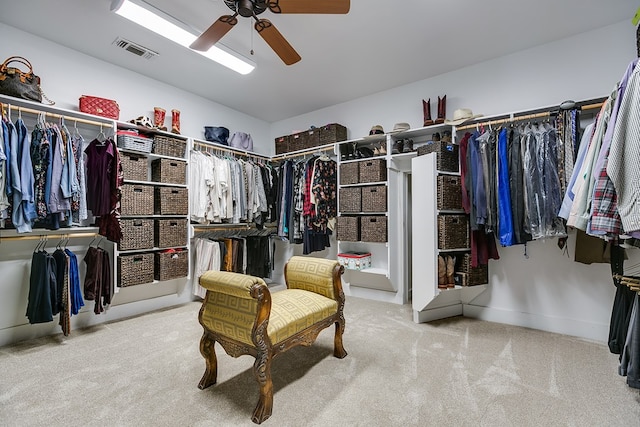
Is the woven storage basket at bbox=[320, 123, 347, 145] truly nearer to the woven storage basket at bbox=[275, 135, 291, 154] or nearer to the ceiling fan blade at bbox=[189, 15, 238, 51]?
the woven storage basket at bbox=[275, 135, 291, 154]

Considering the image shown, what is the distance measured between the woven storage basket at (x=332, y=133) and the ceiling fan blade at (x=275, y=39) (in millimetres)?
1617

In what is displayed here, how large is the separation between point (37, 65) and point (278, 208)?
9.37 feet

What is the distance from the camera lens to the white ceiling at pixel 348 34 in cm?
224

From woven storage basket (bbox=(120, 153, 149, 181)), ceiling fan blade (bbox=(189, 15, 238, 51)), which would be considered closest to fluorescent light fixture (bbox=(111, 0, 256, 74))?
ceiling fan blade (bbox=(189, 15, 238, 51))

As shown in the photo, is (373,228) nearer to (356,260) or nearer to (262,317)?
(356,260)

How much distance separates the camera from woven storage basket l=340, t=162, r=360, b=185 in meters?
3.58

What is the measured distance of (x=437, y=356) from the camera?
7.09 ft

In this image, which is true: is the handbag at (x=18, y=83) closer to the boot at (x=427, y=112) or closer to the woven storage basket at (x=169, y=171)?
the woven storage basket at (x=169, y=171)

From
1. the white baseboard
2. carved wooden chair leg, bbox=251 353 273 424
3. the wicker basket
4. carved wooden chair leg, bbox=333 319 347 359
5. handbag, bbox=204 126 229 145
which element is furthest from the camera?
handbag, bbox=204 126 229 145

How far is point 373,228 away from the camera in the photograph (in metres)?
3.43

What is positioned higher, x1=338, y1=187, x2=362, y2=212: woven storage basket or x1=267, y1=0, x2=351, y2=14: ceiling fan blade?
x1=267, y1=0, x2=351, y2=14: ceiling fan blade

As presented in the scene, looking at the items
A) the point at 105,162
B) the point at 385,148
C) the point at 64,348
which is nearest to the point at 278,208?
the point at 385,148

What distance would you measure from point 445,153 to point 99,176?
3.42 metres

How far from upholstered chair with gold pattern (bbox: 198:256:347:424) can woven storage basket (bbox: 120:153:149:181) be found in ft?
6.28
